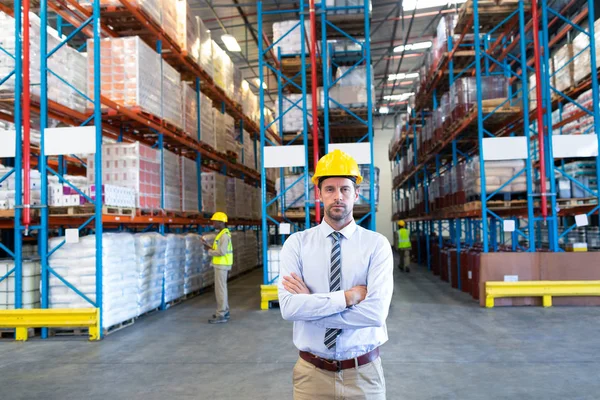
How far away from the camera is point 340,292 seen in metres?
2.22

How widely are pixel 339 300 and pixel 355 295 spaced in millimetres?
97

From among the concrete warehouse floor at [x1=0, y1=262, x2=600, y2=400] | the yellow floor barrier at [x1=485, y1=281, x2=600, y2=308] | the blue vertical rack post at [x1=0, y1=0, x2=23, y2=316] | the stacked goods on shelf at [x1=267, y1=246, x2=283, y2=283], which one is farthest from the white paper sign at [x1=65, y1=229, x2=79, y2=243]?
the yellow floor barrier at [x1=485, y1=281, x2=600, y2=308]

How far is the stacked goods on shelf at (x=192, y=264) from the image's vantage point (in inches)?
424

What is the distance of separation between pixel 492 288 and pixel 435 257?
658cm

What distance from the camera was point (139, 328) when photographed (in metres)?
7.90

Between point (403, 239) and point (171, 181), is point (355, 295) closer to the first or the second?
point (171, 181)

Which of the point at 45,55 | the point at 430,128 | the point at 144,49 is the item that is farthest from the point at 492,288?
the point at 45,55

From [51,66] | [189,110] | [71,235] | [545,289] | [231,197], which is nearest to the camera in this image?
[71,235]

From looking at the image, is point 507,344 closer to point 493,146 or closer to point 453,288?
point 493,146

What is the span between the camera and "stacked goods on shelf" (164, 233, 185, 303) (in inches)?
383

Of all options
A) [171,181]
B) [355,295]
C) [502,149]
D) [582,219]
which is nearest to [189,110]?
[171,181]

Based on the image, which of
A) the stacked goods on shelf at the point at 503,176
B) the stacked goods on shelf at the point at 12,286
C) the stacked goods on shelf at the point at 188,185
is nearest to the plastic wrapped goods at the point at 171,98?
the stacked goods on shelf at the point at 188,185

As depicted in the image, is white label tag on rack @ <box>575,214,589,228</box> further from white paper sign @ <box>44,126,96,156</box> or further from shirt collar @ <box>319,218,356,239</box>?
white paper sign @ <box>44,126,96,156</box>

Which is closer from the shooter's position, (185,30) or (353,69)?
(185,30)
